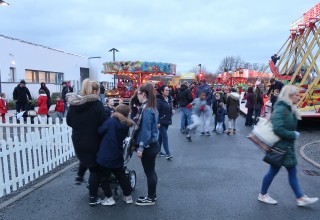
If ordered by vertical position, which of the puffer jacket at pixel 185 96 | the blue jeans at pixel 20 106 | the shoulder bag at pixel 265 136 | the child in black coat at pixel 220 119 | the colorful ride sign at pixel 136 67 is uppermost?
the colorful ride sign at pixel 136 67

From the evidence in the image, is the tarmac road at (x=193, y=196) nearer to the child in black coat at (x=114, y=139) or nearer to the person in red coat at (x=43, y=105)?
the child in black coat at (x=114, y=139)

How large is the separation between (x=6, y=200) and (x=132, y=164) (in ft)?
8.29

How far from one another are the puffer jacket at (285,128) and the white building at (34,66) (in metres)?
17.6

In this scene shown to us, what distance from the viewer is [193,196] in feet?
14.8

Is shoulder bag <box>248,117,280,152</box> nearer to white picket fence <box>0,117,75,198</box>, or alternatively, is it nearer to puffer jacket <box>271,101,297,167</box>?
puffer jacket <box>271,101,297,167</box>

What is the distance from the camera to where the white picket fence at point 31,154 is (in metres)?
4.62

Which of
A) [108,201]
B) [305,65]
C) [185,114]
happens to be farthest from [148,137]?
[305,65]

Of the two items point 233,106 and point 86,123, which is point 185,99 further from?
point 86,123

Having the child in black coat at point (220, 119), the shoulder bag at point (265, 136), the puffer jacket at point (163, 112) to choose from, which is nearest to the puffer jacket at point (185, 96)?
the child in black coat at point (220, 119)

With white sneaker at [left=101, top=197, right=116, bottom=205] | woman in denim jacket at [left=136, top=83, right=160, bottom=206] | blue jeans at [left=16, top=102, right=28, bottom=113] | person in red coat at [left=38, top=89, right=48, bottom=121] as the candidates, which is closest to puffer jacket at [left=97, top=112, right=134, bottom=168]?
woman in denim jacket at [left=136, top=83, right=160, bottom=206]

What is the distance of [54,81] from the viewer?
91.3 feet

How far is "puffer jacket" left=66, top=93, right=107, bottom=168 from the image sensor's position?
153 inches

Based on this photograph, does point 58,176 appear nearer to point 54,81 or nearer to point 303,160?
point 303,160

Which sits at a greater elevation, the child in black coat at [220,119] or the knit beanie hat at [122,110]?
the knit beanie hat at [122,110]
